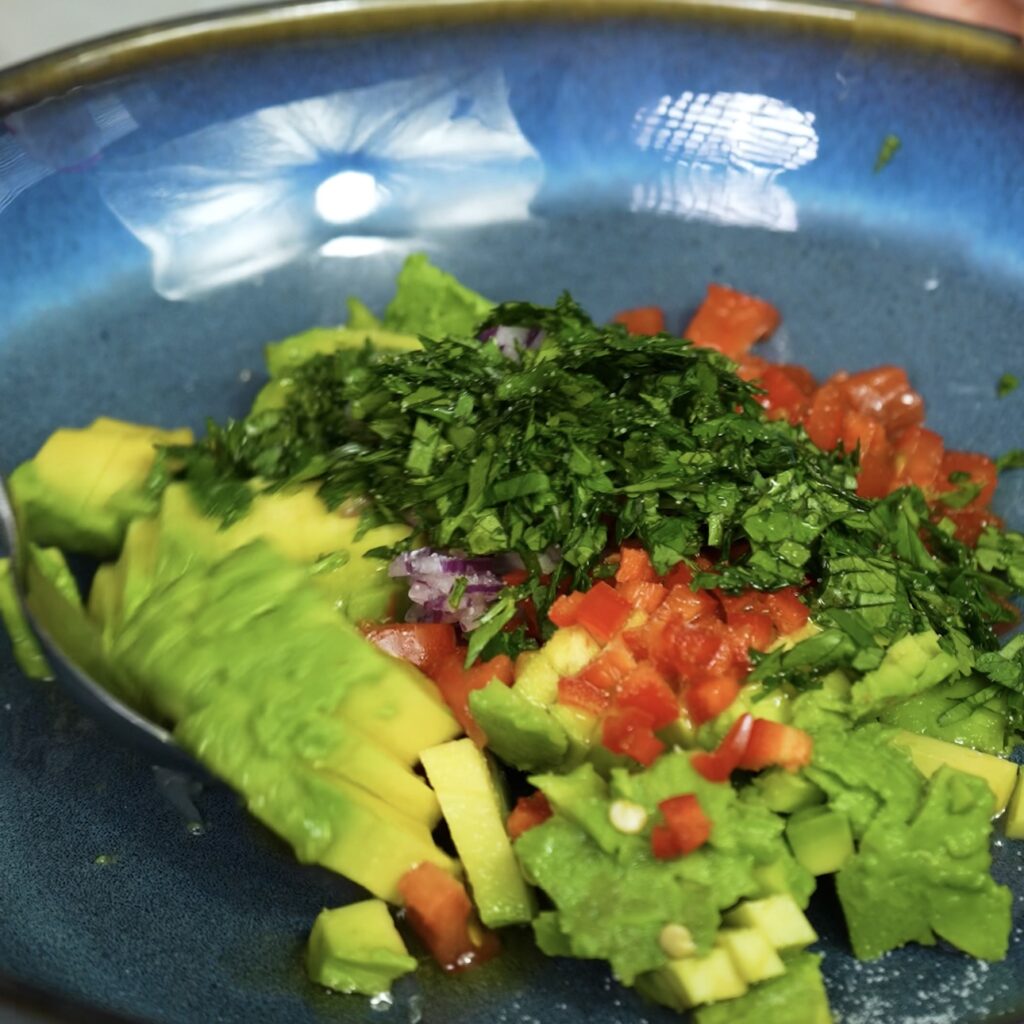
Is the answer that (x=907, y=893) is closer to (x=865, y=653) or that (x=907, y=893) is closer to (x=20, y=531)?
(x=865, y=653)

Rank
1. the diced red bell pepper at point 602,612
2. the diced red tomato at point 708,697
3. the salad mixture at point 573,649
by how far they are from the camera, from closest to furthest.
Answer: the salad mixture at point 573,649
the diced red tomato at point 708,697
the diced red bell pepper at point 602,612

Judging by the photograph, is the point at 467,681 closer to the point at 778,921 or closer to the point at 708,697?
the point at 708,697

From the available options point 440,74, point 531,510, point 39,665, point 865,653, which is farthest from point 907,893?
point 440,74

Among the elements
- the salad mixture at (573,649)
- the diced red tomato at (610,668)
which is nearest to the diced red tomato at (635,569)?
the salad mixture at (573,649)

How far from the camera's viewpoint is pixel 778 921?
182cm

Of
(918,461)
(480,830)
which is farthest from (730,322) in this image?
(480,830)

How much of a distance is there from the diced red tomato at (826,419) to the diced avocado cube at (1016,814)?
0.85 metres

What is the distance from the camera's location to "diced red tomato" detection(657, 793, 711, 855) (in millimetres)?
1830

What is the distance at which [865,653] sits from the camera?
Result: 6.80 ft

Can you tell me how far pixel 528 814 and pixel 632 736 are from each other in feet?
0.71

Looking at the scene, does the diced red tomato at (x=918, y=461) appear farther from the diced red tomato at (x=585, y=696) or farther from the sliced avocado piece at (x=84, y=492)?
the sliced avocado piece at (x=84, y=492)

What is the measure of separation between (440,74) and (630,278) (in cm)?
76

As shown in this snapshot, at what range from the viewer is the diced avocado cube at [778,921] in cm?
181

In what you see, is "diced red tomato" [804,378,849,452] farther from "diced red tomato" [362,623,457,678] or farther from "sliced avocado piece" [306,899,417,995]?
"sliced avocado piece" [306,899,417,995]
